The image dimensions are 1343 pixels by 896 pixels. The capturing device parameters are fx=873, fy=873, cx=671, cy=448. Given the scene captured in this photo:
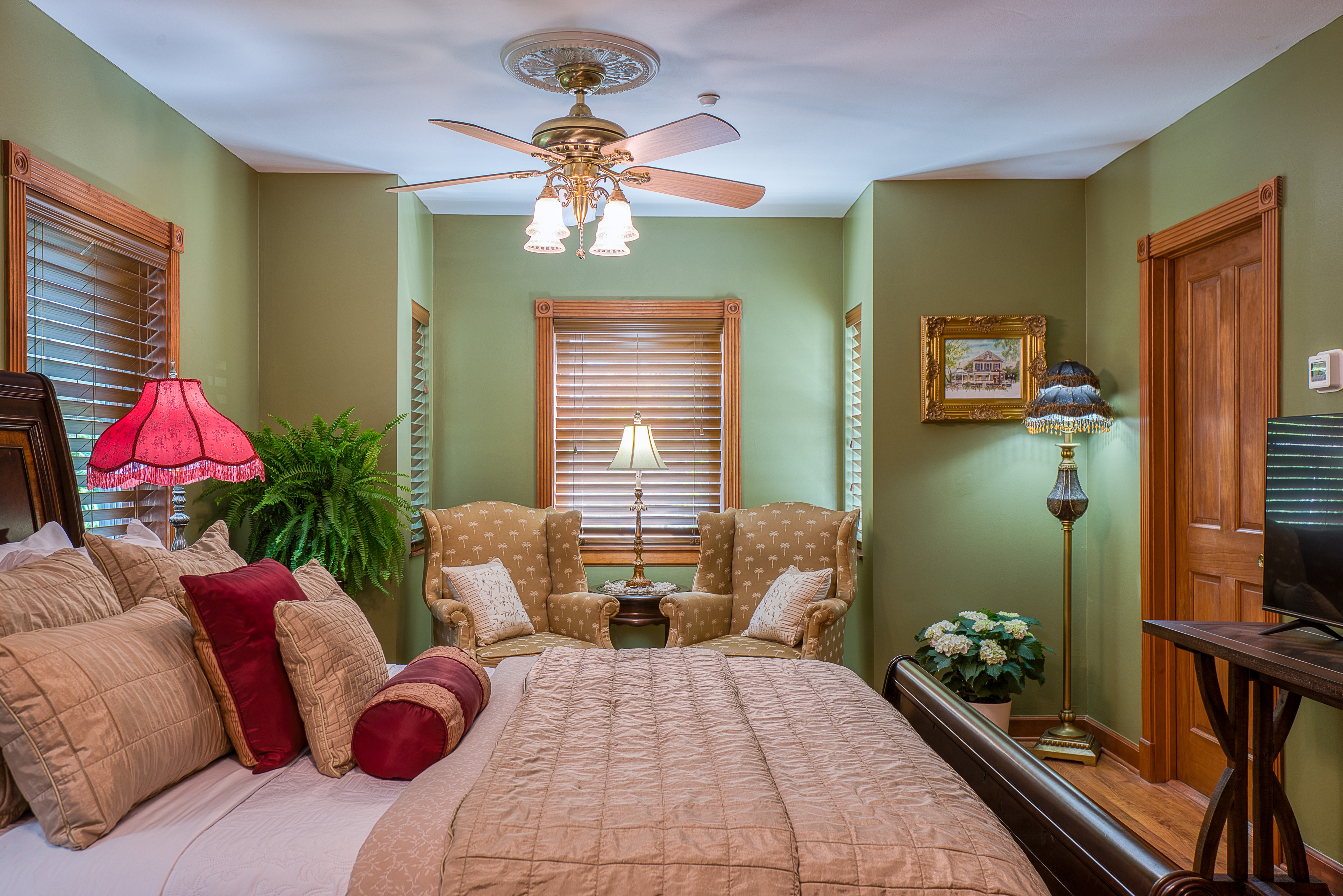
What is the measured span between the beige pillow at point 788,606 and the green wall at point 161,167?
98.3 inches

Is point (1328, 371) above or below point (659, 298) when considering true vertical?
below

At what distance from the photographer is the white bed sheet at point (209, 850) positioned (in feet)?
4.74

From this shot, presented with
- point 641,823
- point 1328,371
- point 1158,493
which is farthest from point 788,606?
point 641,823

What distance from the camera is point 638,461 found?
4.46 m

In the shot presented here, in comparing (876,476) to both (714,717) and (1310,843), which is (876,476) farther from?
(714,717)

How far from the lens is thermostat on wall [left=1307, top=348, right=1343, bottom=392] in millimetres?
2711

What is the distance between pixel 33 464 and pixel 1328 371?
385cm

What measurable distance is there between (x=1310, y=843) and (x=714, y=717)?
7.27 feet

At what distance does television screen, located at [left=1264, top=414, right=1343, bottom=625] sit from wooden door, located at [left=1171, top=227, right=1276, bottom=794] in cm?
56

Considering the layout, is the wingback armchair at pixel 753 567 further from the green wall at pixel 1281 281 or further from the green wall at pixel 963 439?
the green wall at pixel 1281 281

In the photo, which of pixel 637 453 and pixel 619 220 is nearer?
pixel 619 220

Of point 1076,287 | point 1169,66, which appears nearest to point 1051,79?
point 1169,66

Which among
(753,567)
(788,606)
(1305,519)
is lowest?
(788,606)

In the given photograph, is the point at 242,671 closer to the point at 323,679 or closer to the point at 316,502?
the point at 323,679
